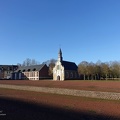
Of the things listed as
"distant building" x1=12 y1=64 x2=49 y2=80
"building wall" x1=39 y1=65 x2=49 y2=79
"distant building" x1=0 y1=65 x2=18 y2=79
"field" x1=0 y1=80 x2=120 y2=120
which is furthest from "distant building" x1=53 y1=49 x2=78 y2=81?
"field" x1=0 y1=80 x2=120 y2=120

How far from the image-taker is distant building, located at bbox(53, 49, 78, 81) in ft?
340

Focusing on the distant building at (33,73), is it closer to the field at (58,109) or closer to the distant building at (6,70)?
the distant building at (6,70)

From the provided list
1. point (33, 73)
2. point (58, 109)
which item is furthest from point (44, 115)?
point (33, 73)

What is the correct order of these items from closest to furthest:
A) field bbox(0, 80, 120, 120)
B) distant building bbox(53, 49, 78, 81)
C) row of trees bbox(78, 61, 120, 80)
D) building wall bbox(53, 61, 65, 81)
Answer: field bbox(0, 80, 120, 120) → row of trees bbox(78, 61, 120, 80) → building wall bbox(53, 61, 65, 81) → distant building bbox(53, 49, 78, 81)

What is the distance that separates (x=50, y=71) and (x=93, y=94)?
85626 mm

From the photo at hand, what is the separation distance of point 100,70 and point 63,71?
57.1 ft

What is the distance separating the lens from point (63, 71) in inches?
4058

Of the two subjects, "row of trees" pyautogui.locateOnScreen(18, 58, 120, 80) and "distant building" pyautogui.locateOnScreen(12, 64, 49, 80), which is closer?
"row of trees" pyautogui.locateOnScreen(18, 58, 120, 80)

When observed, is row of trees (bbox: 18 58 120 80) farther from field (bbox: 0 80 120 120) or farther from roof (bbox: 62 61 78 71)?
field (bbox: 0 80 120 120)

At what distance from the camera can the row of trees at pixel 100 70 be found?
92950 mm

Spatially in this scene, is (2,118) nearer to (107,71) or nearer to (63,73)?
(107,71)

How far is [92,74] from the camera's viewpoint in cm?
9725

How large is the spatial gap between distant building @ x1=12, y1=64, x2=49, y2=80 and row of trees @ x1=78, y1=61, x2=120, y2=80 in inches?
817

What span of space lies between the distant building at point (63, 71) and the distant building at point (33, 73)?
278 inches
